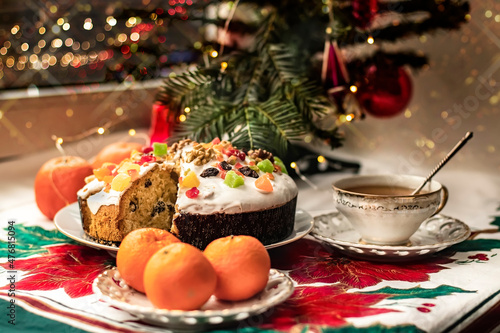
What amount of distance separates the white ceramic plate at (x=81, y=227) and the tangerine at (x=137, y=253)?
14 centimetres

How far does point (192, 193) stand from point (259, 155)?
0.20 metres

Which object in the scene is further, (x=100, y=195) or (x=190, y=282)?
(x=100, y=195)

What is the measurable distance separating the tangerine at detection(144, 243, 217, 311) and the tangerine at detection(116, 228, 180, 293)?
0.06 m

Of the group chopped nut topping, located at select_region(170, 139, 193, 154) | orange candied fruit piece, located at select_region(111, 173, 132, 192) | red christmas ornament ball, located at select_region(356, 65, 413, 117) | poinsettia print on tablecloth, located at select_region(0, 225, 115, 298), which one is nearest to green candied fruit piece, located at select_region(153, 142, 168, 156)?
chopped nut topping, located at select_region(170, 139, 193, 154)

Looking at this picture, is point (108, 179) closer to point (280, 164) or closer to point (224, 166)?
point (224, 166)

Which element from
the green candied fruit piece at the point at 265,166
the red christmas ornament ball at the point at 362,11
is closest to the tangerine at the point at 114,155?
the green candied fruit piece at the point at 265,166

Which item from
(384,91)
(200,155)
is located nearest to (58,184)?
(200,155)

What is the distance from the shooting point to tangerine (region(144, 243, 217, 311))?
0.66m

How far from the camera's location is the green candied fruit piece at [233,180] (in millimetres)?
909

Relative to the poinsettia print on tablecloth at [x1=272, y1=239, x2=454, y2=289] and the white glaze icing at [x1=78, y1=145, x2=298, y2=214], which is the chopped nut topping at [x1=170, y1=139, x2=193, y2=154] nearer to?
the white glaze icing at [x1=78, y1=145, x2=298, y2=214]

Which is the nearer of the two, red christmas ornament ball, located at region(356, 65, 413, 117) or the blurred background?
red christmas ornament ball, located at region(356, 65, 413, 117)

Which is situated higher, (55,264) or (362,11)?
(362,11)

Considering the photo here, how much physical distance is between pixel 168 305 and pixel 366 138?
57.4 inches

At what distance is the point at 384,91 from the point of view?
1405 mm
